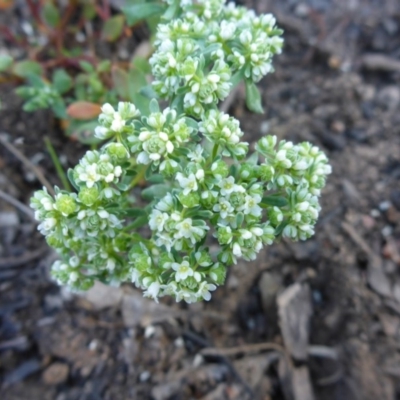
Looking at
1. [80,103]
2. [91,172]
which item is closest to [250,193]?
[91,172]

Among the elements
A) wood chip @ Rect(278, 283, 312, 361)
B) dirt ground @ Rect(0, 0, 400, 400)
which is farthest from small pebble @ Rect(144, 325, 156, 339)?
wood chip @ Rect(278, 283, 312, 361)

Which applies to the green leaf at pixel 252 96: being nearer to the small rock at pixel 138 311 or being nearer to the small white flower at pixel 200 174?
the small white flower at pixel 200 174

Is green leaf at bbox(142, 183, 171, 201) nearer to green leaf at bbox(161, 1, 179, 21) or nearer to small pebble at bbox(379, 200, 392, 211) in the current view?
green leaf at bbox(161, 1, 179, 21)

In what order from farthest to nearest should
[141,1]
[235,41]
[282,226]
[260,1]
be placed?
1. [260,1]
2. [141,1]
3. [235,41]
4. [282,226]

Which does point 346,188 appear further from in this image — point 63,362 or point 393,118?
point 63,362

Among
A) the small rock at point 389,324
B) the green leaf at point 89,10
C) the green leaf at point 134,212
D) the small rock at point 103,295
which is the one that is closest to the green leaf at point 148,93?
the green leaf at point 134,212

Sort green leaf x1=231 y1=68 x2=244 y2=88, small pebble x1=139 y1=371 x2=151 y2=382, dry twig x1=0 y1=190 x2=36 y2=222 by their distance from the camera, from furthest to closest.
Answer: dry twig x1=0 y1=190 x2=36 y2=222, small pebble x1=139 y1=371 x2=151 y2=382, green leaf x1=231 y1=68 x2=244 y2=88
